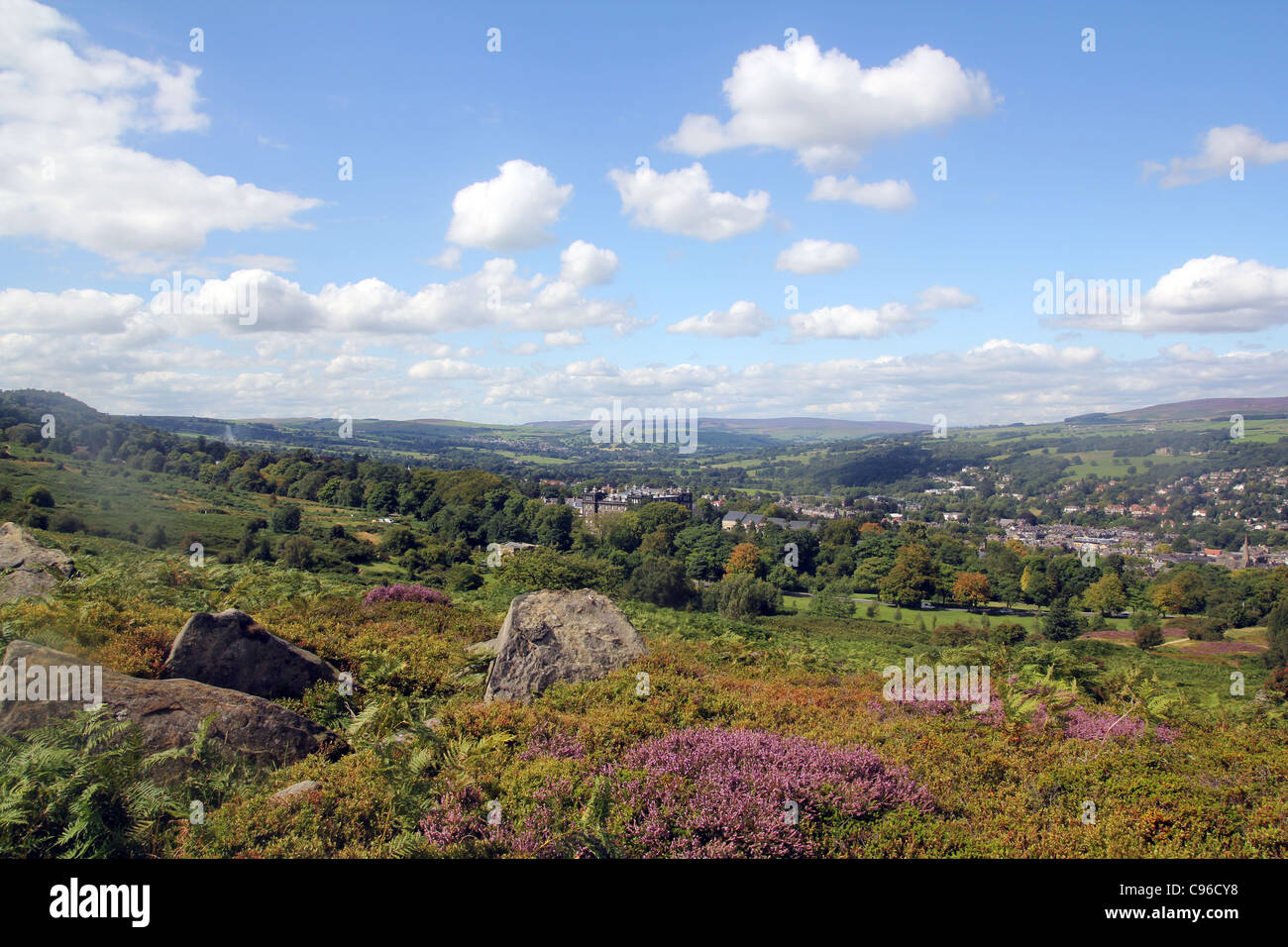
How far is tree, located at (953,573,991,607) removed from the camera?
71.6 m

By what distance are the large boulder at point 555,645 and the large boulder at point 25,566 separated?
8318mm

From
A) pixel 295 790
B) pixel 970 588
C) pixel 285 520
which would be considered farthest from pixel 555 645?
pixel 970 588

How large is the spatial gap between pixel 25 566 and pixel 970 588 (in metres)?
77.3

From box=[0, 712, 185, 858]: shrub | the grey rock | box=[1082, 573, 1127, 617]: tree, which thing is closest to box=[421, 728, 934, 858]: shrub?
the grey rock

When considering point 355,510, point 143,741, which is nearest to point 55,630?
point 143,741

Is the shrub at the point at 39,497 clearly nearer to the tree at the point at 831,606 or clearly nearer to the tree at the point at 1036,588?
the tree at the point at 831,606

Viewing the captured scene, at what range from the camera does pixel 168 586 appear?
13.1 m

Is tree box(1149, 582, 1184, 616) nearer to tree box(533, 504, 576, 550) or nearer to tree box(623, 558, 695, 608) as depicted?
tree box(623, 558, 695, 608)

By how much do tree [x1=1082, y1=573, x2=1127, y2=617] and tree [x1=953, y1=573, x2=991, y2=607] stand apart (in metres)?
10.1

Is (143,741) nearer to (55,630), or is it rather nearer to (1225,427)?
(55,630)

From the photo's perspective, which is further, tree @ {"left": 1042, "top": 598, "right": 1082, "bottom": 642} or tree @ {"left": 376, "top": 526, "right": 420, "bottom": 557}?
Answer: tree @ {"left": 1042, "top": 598, "right": 1082, "bottom": 642}

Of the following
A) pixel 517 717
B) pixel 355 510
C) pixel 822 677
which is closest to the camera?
pixel 517 717

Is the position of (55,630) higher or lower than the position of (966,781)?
higher
